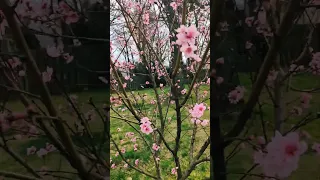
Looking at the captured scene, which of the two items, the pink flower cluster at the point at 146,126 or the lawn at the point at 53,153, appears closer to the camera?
the lawn at the point at 53,153

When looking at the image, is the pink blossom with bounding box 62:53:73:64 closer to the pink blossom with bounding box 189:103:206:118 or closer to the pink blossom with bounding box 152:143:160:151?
the pink blossom with bounding box 189:103:206:118

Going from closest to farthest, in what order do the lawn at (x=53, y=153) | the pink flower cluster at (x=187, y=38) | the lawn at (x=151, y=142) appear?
the lawn at (x=53, y=153), the pink flower cluster at (x=187, y=38), the lawn at (x=151, y=142)

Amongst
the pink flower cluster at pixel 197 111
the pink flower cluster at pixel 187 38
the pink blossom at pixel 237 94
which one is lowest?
the pink flower cluster at pixel 197 111

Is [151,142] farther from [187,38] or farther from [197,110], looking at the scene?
[187,38]

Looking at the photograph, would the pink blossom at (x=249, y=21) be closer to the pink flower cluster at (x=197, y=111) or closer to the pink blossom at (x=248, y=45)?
the pink blossom at (x=248, y=45)

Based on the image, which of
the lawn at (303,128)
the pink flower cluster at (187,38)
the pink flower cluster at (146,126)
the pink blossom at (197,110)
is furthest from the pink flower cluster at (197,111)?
the lawn at (303,128)

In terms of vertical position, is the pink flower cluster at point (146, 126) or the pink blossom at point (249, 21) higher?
the pink blossom at point (249, 21)

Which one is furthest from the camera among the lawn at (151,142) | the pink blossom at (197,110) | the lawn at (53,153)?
the lawn at (151,142)

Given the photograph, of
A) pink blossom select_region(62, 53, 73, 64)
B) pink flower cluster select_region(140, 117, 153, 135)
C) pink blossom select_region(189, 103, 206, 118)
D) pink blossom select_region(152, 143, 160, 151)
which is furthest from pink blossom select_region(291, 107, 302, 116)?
pink blossom select_region(152, 143, 160, 151)

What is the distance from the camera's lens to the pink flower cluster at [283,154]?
3.17 ft

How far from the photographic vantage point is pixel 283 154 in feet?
3.17

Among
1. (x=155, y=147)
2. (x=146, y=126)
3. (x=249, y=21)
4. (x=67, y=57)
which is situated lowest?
(x=155, y=147)

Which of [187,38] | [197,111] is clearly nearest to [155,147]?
[197,111]

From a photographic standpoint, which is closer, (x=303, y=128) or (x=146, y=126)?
(x=303, y=128)
